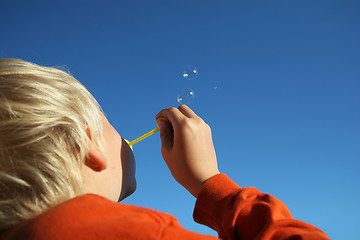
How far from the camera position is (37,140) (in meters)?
0.85

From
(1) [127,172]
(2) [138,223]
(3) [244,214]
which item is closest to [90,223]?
(2) [138,223]

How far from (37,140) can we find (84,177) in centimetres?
19

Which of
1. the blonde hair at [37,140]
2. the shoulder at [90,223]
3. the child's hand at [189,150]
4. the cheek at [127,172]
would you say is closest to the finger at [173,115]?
the child's hand at [189,150]

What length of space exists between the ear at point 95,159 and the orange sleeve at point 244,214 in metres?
0.32

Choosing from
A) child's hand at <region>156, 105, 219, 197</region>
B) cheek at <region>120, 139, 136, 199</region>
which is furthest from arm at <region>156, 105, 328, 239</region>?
cheek at <region>120, 139, 136, 199</region>

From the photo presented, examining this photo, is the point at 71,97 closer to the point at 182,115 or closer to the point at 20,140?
the point at 20,140

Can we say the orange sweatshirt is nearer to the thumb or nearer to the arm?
the arm

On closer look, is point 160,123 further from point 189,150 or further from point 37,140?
point 37,140

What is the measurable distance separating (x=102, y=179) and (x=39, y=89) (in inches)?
Result: 13.2

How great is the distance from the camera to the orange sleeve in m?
0.84

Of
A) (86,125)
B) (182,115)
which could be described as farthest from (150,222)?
(182,115)

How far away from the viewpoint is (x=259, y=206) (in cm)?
92

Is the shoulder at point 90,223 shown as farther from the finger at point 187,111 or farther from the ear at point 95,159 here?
the finger at point 187,111

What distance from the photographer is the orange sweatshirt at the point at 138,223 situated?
0.57 m
